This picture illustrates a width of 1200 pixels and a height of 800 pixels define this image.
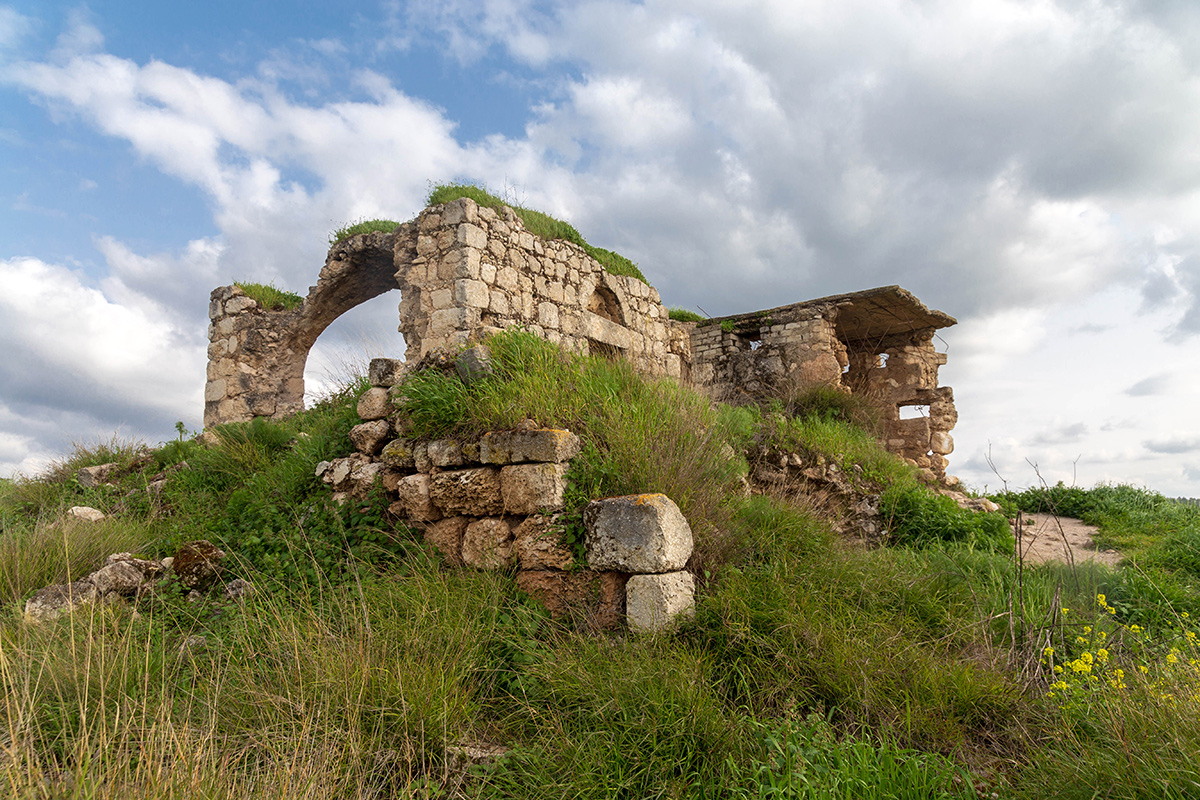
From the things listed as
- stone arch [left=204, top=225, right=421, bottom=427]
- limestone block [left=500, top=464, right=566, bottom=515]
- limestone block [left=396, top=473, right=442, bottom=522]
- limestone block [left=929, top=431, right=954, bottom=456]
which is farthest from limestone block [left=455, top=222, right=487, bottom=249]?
limestone block [left=929, top=431, right=954, bottom=456]

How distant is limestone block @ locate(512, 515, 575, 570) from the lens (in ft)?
13.4

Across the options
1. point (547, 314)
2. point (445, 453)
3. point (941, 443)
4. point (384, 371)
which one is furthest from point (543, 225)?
point (941, 443)

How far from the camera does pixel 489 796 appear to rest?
279cm

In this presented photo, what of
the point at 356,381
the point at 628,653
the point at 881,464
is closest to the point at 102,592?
the point at 356,381

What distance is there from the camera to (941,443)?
45.1 feet

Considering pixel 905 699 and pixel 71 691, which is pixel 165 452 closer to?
pixel 71 691

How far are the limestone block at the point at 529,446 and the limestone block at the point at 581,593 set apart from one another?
741 mm

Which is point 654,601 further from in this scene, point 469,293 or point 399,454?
point 469,293

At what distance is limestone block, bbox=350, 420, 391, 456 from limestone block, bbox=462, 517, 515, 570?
1.41 m

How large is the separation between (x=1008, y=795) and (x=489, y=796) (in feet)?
7.13

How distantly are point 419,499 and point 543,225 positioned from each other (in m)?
6.34

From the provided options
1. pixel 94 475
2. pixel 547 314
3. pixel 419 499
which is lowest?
pixel 419 499

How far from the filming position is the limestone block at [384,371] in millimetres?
5797

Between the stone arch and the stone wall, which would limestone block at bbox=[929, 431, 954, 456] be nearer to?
the stone wall
